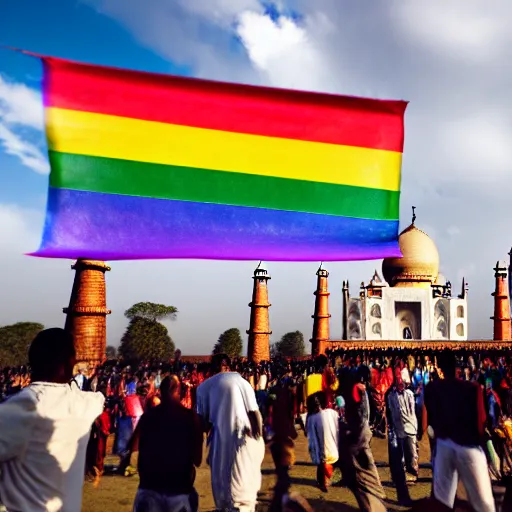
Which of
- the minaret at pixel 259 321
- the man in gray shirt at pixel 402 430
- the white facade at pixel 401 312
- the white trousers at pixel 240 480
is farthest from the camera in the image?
the white facade at pixel 401 312

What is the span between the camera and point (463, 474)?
13.5 feet

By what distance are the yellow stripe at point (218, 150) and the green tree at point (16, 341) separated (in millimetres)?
49460

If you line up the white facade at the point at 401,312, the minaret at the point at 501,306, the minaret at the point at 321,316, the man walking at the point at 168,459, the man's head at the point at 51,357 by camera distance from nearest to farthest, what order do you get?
the man's head at the point at 51,357
the man walking at the point at 168,459
the minaret at the point at 321,316
the minaret at the point at 501,306
the white facade at the point at 401,312

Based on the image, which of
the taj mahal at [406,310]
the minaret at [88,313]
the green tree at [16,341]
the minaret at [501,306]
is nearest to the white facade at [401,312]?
the taj mahal at [406,310]

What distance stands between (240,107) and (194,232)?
125 cm

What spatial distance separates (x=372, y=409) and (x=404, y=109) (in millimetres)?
Result: 8485

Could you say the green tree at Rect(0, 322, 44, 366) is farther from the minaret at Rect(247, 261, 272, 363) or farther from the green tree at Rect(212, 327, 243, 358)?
the minaret at Rect(247, 261, 272, 363)

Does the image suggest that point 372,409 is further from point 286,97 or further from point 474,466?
point 286,97

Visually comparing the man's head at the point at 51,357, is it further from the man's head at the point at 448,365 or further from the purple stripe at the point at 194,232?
the man's head at the point at 448,365

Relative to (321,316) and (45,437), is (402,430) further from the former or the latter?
(321,316)

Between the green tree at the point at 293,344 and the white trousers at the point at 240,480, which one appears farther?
the green tree at the point at 293,344

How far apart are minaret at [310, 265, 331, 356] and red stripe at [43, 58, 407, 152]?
1017 inches

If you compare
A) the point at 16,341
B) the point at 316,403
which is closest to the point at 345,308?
the point at 316,403

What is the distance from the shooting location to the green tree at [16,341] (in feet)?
163
